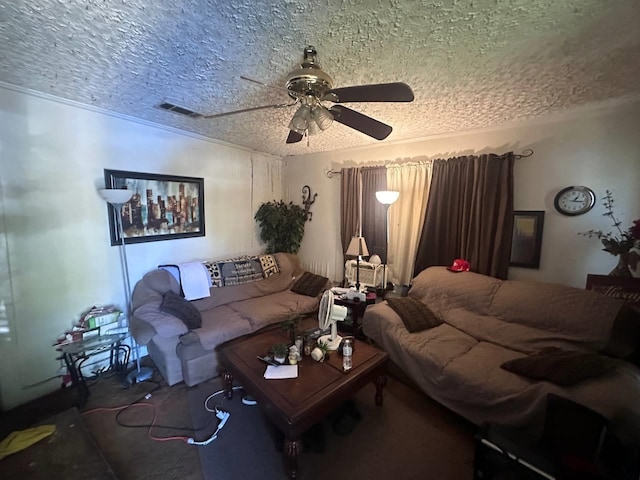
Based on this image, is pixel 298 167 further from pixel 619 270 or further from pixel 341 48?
pixel 619 270

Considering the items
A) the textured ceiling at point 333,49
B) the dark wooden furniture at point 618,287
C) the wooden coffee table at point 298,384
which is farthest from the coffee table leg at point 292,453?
the dark wooden furniture at point 618,287

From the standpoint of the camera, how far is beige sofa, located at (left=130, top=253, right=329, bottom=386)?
7.61 ft

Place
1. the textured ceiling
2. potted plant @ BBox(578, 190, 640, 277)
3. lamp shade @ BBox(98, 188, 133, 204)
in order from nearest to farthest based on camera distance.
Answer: the textured ceiling, potted plant @ BBox(578, 190, 640, 277), lamp shade @ BBox(98, 188, 133, 204)

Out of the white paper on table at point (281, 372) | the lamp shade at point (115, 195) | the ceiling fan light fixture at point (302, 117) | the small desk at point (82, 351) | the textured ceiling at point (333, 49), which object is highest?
the textured ceiling at point (333, 49)

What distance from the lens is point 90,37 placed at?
4.49ft

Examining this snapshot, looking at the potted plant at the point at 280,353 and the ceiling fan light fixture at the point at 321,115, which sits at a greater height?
the ceiling fan light fixture at the point at 321,115

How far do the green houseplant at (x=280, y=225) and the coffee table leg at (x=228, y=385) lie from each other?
2225 mm

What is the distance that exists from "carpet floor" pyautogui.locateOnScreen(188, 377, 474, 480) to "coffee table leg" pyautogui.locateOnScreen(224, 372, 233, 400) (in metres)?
0.05

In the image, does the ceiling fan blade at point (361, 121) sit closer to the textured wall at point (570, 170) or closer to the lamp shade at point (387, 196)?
the lamp shade at point (387, 196)

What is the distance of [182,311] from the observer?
2457 mm

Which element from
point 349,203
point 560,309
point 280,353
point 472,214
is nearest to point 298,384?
point 280,353

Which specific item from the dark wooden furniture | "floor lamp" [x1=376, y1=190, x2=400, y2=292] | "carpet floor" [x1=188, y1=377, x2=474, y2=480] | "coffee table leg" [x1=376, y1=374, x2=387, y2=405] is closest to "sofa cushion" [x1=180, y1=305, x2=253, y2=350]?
"carpet floor" [x1=188, y1=377, x2=474, y2=480]

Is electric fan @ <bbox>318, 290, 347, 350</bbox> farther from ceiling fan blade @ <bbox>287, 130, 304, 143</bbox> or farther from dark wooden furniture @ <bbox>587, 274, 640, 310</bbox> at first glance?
dark wooden furniture @ <bbox>587, 274, 640, 310</bbox>

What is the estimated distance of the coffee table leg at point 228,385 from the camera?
84.2 inches
